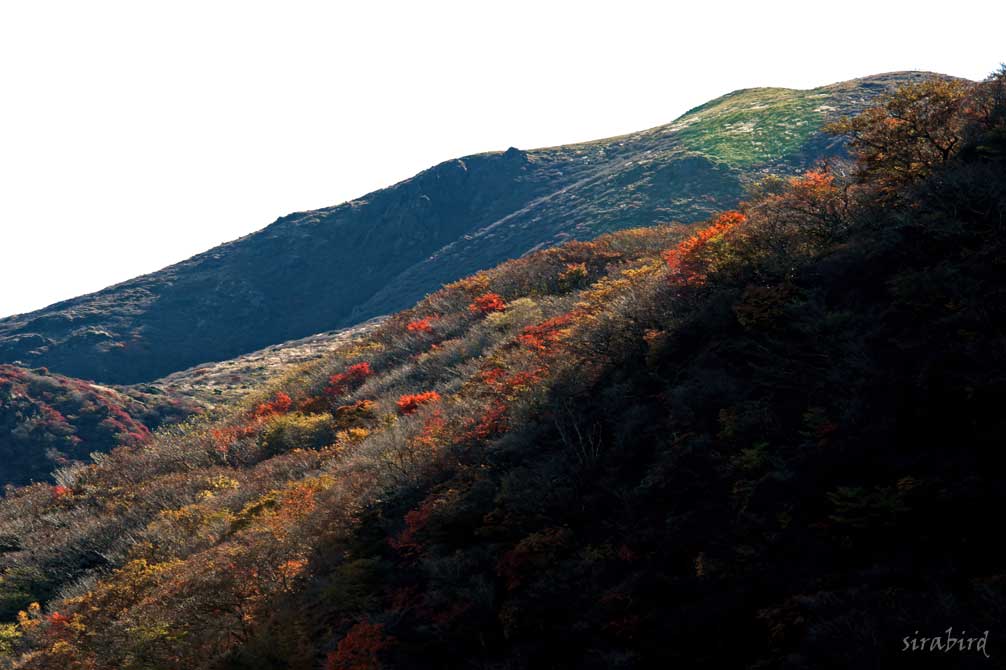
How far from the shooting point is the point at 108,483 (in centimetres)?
2908

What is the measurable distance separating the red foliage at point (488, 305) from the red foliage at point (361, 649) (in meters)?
21.3

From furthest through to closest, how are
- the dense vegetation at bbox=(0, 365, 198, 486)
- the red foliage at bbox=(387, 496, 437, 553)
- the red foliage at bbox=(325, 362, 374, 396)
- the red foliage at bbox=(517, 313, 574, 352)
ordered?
the dense vegetation at bbox=(0, 365, 198, 486), the red foliage at bbox=(325, 362, 374, 396), the red foliage at bbox=(517, 313, 574, 352), the red foliage at bbox=(387, 496, 437, 553)

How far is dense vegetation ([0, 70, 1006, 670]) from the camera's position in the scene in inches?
333

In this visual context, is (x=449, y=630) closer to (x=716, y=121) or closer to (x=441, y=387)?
(x=441, y=387)

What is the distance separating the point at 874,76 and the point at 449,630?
103m

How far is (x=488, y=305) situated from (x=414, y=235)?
365 feet

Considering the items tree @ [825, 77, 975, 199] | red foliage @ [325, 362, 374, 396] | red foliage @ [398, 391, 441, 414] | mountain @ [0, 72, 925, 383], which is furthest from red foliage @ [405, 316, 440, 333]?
mountain @ [0, 72, 925, 383]

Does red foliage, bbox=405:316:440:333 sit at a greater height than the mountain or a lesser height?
lesser

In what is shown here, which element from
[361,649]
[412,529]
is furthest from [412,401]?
[361,649]

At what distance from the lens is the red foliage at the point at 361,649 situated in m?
11.0

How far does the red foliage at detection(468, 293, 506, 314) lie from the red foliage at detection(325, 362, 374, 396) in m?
6.39

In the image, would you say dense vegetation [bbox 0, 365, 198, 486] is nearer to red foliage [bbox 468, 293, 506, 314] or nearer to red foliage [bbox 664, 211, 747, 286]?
red foliage [bbox 468, 293, 506, 314]

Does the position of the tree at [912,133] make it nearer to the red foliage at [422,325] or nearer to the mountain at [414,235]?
the red foliage at [422,325]

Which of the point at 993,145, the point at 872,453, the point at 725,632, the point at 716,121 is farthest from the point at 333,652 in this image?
the point at 716,121
